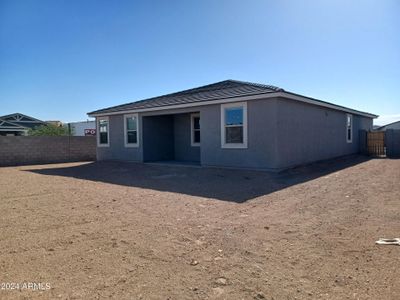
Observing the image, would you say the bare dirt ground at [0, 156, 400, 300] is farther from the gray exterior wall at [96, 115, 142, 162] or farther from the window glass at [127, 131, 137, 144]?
the window glass at [127, 131, 137, 144]

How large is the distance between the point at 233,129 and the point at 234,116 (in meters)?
0.51

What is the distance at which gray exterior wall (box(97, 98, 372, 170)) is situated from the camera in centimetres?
1098

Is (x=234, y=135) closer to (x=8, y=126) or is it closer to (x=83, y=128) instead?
(x=83, y=128)

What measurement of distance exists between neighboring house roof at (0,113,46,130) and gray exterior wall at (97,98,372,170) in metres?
30.5

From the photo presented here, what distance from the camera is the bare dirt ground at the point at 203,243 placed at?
9.98ft

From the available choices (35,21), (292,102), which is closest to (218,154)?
(292,102)

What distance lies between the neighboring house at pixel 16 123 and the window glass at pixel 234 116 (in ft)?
110

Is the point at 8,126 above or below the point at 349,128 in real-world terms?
above

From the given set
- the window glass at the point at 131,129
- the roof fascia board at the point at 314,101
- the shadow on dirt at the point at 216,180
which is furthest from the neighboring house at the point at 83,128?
the roof fascia board at the point at 314,101

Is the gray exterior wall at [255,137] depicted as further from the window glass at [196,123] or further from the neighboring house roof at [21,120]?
the neighboring house roof at [21,120]

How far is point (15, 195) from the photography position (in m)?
7.92

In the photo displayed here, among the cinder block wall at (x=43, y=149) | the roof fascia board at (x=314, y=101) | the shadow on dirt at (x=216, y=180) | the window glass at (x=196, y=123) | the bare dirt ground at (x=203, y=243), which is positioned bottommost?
the bare dirt ground at (x=203, y=243)

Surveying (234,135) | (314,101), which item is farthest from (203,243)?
(314,101)

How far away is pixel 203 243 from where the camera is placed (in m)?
4.30
